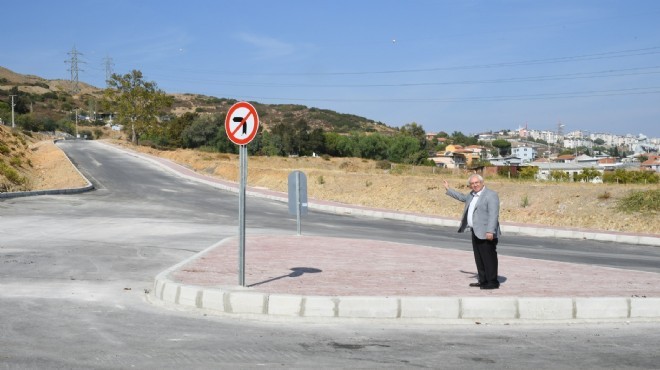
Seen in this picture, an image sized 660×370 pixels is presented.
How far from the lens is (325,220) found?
78.9 ft

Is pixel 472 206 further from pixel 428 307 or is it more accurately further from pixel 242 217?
pixel 242 217

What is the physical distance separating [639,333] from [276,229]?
1328cm

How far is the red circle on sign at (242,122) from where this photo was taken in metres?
8.60

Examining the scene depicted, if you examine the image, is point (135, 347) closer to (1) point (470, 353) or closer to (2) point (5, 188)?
(1) point (470, 353)

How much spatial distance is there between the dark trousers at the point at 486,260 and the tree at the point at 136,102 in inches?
3198

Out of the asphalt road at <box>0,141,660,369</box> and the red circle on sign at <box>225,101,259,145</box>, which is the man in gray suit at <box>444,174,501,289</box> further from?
the red circle on sign at <box>225,101,259,145</box>

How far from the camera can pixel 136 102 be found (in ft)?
287

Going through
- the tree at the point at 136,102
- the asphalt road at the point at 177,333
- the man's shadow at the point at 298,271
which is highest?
the tree at the point at 136,102

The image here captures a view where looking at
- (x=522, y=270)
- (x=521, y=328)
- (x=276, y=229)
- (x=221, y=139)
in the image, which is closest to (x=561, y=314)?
(x=521, y=328)

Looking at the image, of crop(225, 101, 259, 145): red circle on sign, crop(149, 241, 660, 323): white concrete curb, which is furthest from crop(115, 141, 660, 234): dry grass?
crop(225, 101, 259, 145): red circle on sign

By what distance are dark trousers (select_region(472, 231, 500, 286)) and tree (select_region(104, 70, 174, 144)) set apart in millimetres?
81224

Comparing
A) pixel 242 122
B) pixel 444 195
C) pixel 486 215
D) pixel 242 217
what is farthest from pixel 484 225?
pixel 444 195

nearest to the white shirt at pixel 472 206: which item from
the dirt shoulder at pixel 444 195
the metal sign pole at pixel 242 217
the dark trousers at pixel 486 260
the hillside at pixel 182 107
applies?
the dark trousers at pixel 486 260

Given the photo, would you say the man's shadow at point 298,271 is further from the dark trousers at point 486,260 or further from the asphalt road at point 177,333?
the dark trousers at point 486,260
